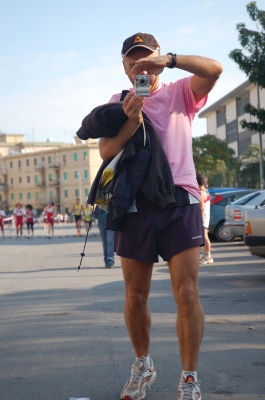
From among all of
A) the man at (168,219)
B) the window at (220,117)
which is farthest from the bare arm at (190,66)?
the window at (220,117)

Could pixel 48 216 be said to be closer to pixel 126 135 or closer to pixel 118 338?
pixel 118 338

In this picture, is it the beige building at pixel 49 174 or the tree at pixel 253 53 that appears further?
the beige building at pixel 49 174

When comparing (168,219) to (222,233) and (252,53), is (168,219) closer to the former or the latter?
(222,233)

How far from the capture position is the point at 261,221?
11.0 m

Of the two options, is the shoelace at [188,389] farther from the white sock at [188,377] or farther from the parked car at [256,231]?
the parked car at [256,231]

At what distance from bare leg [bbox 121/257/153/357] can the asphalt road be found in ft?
1.17

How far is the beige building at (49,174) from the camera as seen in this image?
13562cm

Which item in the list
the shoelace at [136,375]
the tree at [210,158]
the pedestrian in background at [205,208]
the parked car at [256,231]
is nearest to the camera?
the shoelace at [136,375]

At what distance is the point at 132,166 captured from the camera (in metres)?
4.12

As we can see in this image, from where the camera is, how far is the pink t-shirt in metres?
4.17

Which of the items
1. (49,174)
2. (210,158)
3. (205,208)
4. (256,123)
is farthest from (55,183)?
(205,208)

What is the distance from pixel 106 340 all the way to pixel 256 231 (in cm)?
539

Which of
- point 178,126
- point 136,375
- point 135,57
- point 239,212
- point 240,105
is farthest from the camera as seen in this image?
point 240,105

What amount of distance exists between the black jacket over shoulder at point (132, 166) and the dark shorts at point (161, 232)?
0.28ft
